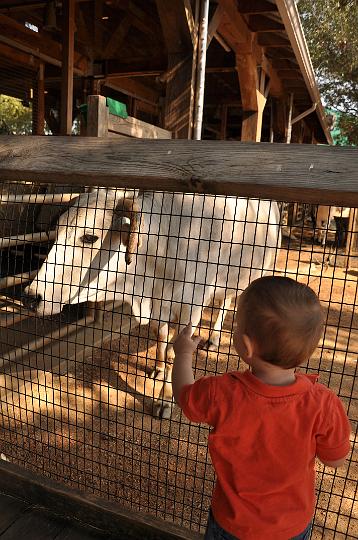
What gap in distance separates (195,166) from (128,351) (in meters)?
1.19

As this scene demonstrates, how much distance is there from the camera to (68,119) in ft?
22.4

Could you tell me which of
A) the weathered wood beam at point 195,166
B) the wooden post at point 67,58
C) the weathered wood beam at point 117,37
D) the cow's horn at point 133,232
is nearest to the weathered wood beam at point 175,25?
the wooden post at point 67,58

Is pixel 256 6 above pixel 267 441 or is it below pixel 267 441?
above

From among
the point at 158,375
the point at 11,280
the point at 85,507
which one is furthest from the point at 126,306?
the point at 85,507

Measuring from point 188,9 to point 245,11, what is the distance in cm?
180

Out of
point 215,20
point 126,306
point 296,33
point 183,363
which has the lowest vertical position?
point 126,306

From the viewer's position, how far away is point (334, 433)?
1343 mm

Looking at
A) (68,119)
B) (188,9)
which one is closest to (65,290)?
(188,9)

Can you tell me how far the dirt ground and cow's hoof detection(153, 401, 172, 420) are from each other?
0.16ft

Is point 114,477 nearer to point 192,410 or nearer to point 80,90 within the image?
point 192,410

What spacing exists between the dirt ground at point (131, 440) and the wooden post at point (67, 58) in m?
3.74

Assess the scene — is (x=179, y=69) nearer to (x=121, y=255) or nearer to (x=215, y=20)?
(x=215, y=20)

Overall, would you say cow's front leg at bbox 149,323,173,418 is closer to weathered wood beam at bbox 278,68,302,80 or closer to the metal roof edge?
the metal roof edge

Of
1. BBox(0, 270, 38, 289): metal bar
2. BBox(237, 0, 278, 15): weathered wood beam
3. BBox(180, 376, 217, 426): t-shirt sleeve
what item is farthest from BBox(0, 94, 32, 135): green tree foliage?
BBox(180, 376, 217, 426): t-shirt sleeve
